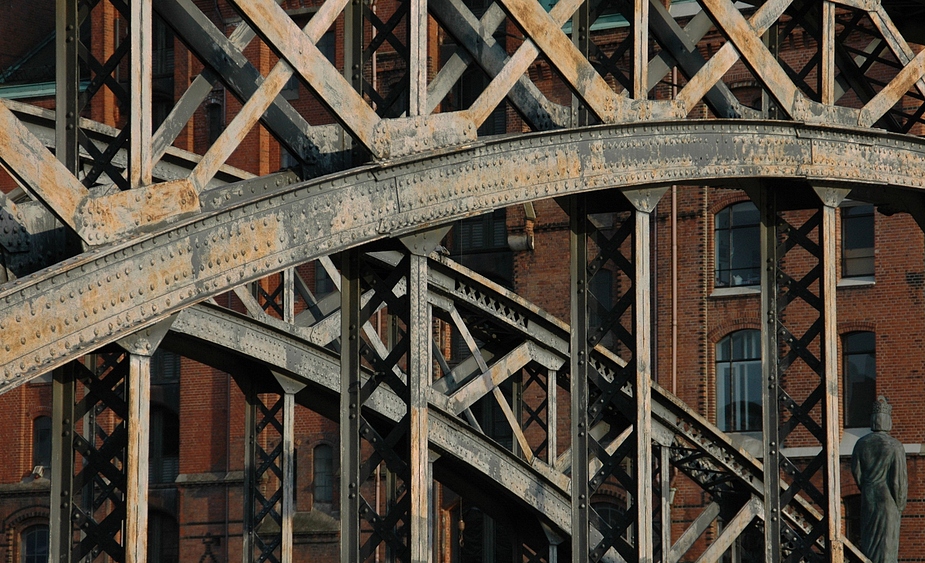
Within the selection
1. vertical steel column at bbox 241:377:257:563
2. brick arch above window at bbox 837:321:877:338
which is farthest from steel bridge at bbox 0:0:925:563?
brick arch above window at bbox 837:321:877:338

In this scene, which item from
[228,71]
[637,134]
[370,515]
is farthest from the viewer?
[637,134]

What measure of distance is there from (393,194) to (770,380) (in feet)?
12.6

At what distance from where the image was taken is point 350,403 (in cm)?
889

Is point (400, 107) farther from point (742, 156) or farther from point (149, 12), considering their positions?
point (149, 12)

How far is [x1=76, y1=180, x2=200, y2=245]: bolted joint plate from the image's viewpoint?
6.96 m

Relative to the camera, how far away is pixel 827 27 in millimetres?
11242

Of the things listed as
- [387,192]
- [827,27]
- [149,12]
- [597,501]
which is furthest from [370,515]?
[597,501]

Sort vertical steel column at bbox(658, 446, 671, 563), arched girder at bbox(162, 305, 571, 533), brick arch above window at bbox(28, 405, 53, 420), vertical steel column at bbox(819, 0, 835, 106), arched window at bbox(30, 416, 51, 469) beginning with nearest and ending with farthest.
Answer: vertical steel column at bbox(819, 0, 835, 106)
arched girder at bbox(162, 305, 571, 533)
vertical steel column at bbox(658, 446, 671, 563)
brick arch above window at bbox(28, 405, 53, 420)
arched window at bbox(30, 416, 51, 469)

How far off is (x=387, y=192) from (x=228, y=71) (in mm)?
1095

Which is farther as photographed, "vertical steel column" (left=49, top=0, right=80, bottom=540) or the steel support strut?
the steel support strut

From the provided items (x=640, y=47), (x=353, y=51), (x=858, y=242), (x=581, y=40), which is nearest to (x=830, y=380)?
(x=640, y=47)

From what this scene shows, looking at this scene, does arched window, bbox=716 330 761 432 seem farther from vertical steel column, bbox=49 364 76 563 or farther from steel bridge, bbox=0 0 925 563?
vertical steel column, bbox=49 364 76 563

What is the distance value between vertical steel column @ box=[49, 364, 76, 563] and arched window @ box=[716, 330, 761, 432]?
76.0ft

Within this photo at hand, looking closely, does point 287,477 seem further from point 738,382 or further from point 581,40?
point 738,382
